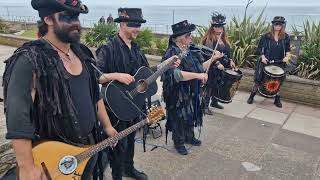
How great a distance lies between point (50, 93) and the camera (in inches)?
90.6

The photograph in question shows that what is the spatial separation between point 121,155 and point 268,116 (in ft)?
11.6

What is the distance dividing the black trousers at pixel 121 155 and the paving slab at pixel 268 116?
3103 mm

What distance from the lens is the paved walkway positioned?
4.25m

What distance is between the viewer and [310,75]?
285 inches

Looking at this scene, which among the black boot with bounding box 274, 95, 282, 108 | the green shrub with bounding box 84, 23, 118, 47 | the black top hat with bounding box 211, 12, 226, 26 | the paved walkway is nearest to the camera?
the paved walkway

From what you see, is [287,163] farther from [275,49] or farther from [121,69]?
[275,49]

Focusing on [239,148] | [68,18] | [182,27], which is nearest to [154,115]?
[68,18]

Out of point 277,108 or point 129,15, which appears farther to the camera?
point 277,108

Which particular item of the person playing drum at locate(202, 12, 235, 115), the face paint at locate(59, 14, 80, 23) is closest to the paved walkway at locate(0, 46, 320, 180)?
the person playing drum at locate(202, 12, 235, 115)

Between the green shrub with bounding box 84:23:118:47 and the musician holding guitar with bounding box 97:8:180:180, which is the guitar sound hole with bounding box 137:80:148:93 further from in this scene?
the green shrub with bounding box 84:23:118:47

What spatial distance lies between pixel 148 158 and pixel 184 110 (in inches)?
31.7

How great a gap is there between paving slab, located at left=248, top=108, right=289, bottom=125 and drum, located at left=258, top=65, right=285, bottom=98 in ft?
1.06

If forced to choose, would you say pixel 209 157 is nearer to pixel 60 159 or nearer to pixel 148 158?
pixel 148 158

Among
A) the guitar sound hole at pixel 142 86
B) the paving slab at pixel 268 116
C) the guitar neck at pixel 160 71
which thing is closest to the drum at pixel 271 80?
the paving slab at pixel 268 116
